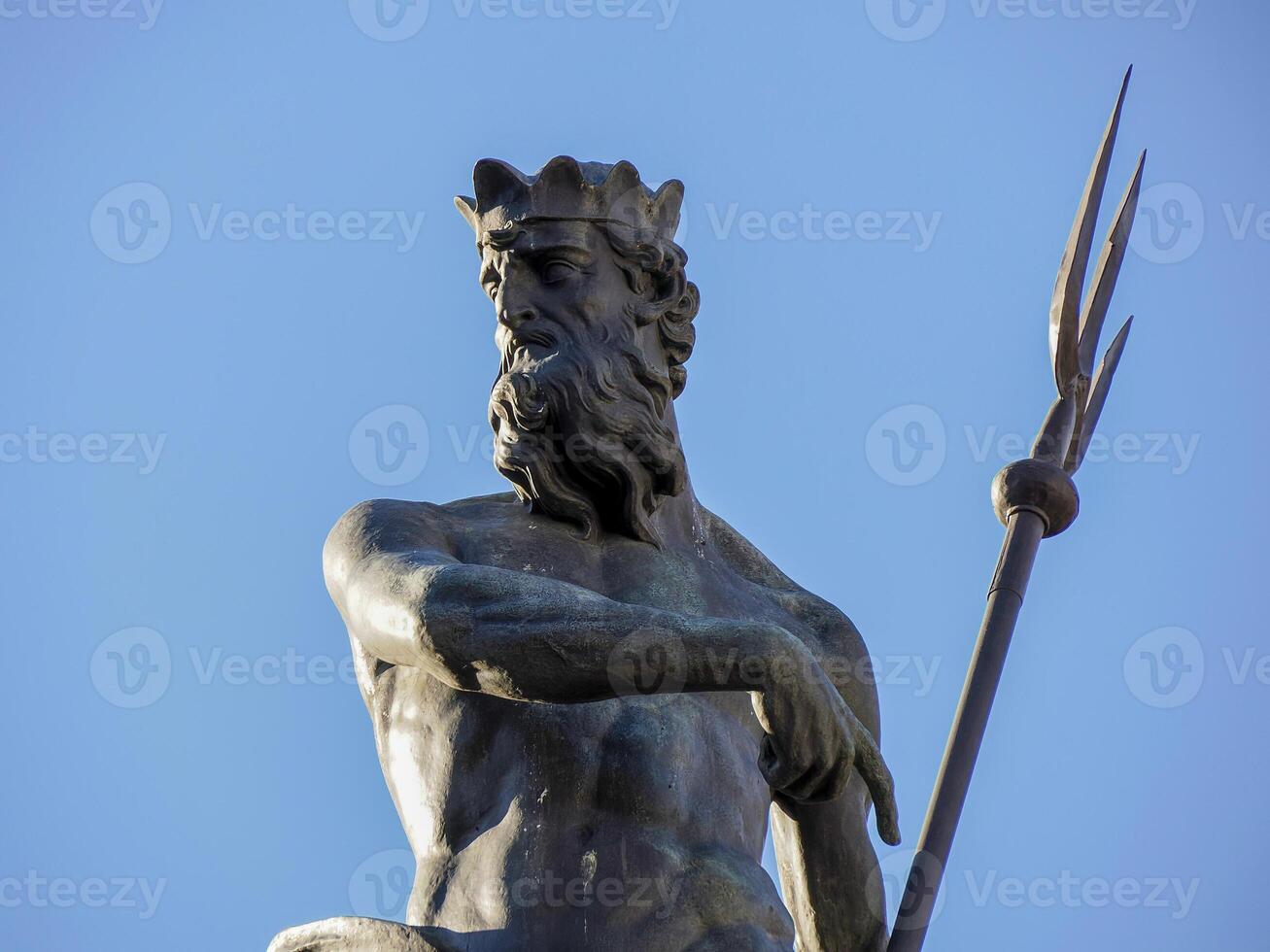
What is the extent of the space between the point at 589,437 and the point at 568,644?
1.36m

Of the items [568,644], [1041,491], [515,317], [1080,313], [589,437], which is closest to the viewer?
[568,644]

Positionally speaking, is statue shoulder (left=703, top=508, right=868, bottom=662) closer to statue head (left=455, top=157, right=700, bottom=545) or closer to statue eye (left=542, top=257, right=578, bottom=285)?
statue head (left=455, top=157, right=700, bottom=545)

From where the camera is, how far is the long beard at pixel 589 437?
369 inches

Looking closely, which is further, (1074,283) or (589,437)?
(1074,283)

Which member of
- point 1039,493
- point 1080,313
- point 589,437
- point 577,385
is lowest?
point 589,437

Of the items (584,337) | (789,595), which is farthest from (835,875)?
(584,337)

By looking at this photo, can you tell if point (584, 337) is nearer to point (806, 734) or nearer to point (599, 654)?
point (599, 654)

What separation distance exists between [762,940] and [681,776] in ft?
2.04

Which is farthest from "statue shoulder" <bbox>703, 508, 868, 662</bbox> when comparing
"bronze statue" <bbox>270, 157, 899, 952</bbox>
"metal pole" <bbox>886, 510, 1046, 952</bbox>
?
"metal pole" <bbox>886, 510, 1046, 952</bbox>

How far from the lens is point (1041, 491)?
32.2 feet

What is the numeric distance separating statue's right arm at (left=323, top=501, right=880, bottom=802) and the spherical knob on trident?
5.66ft

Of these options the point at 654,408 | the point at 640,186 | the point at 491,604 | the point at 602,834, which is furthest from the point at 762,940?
the point at 640,186

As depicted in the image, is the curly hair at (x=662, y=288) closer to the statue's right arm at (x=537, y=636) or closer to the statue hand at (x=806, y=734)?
the statue's right arm at (x=537, y=636)

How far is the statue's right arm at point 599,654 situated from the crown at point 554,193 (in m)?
1.72
